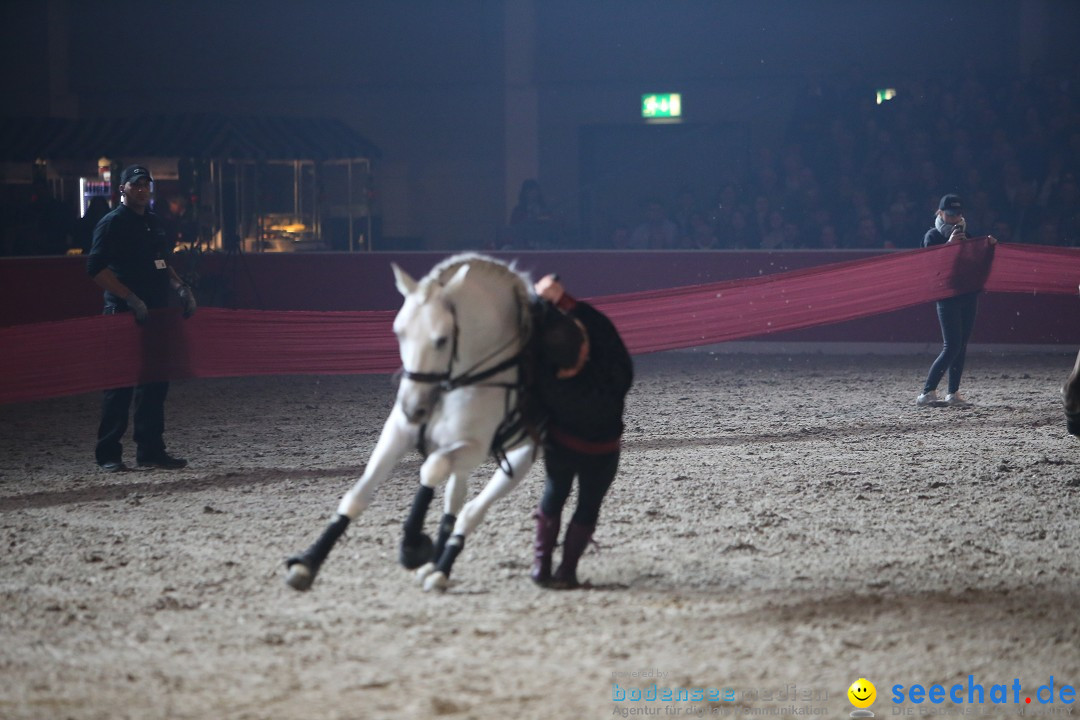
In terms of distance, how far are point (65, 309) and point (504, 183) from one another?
792 cm

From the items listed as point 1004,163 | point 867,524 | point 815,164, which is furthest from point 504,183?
point 867,524

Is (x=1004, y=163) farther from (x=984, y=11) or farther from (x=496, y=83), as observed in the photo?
(x=496, y=83)

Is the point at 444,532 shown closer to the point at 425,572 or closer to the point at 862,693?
the point at 425,572

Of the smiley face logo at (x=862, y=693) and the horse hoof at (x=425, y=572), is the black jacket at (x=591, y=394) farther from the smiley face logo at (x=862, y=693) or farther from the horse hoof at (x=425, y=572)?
the smiley face logo at (x=862, y=693)

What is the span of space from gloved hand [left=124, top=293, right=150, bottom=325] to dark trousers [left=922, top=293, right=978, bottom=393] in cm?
566

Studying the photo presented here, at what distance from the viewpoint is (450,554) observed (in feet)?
15.2

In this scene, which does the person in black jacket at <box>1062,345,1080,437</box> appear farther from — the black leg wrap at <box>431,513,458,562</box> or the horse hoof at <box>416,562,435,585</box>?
the horse hoof at <box>416,562,435,585</box>

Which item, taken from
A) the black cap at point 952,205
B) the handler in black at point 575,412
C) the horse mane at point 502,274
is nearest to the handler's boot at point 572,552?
the handler in black at point 575,412

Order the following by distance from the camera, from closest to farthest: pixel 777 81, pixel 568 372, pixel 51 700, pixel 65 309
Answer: pixel 51 700, pixel 568 372, pixel 65 309, pixel 777 81

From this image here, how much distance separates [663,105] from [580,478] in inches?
555

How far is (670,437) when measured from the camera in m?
8.30

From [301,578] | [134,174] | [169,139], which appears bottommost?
[301,578]

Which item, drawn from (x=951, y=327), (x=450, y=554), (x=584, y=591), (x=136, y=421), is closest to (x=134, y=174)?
(x=136, y=421)

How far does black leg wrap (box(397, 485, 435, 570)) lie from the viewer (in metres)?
4.60
